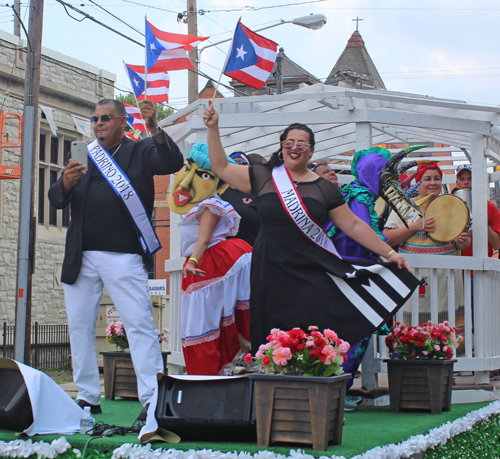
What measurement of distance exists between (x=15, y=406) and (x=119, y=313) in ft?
3.02

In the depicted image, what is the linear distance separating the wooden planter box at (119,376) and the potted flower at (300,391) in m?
2.61

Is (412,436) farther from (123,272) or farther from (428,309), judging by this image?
(428,309)

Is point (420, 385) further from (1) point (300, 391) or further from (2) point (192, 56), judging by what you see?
(2) point (192, 56)

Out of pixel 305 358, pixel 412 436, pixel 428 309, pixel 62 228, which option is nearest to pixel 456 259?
pixel 428 309

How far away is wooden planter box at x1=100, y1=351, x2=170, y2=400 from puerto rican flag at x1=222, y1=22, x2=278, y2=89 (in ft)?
8.00

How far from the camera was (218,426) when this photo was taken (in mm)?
3541

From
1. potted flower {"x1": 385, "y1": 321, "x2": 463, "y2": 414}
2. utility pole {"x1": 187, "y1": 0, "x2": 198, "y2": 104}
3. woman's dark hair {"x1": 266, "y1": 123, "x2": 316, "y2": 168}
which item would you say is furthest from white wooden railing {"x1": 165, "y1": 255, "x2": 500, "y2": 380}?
utility pole {"x1": 187, "y1": 0, "x2": 198, "y2": 104}

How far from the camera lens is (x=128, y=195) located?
4.41 metres

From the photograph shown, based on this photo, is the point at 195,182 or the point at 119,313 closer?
the point at 119,313

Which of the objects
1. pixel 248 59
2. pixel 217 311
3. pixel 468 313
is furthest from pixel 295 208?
pixel 468 313

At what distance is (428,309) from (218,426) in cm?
337


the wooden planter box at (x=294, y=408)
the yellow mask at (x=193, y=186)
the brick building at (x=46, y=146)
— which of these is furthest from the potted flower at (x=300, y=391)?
the brick building at (x=46, y=146)

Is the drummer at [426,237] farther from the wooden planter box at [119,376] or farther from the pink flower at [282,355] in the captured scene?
the pink flower at [282,355]

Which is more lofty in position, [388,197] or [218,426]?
[388,197]
